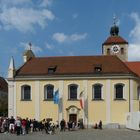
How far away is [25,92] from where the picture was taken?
220 feet

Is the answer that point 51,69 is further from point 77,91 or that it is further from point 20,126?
point 20,126

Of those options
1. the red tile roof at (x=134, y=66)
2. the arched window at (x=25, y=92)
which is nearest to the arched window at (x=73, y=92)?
the arched window at (x=25, y=92)

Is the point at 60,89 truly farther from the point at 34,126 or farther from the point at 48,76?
the point at 34,126

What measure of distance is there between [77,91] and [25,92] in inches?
283

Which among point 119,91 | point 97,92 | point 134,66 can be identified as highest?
point 134,66

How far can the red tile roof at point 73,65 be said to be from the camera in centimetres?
6600

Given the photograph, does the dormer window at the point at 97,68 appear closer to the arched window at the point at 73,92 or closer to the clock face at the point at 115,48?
the arched window at the point at 73,92

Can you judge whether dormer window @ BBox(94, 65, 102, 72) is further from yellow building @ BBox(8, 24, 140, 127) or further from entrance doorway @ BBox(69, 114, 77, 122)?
entrance doorway @ BBox(69, 114, 77, 122)

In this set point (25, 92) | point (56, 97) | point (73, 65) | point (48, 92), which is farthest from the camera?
point (73, 65)

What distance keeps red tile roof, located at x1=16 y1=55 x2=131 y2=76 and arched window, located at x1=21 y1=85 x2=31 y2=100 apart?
1786 millimetres

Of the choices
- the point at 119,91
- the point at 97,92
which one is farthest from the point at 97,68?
the point at 119,91

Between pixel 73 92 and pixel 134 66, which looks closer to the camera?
pixel 73 92

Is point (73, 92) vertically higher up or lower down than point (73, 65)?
lower down

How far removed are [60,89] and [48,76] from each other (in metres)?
2.47
